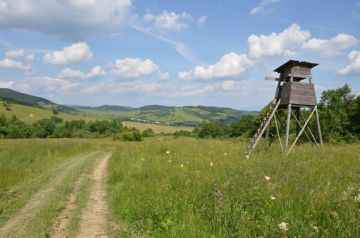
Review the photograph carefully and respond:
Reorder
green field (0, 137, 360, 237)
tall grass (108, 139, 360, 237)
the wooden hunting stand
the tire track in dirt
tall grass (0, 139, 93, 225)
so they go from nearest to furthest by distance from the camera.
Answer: tall grass (108, 139, 360, 237)
green field (0, 137, 360, 237)
the tire track in dirt
tall grass (0, 139, 93, 225)
the wooden hunting stand

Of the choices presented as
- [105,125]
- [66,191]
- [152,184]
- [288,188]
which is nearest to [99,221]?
[152,184]

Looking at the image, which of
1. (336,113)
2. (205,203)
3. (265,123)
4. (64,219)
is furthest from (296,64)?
(336,113)

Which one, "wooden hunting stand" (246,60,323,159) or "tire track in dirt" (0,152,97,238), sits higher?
"wooden hunting stand" (246,60,323,159)

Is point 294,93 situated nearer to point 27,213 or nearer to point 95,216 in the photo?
point 95,216

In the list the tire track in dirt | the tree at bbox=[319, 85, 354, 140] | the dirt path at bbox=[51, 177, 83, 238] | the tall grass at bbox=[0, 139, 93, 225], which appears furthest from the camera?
the tree at bbox=[319, 85, 354, 140]

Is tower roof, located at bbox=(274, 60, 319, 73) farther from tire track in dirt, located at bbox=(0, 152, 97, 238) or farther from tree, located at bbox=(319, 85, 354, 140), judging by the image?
tree, located at bbox=(319, 85, 354, 140)

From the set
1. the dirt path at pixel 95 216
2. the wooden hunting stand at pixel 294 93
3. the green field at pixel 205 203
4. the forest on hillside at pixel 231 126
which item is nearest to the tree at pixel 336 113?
the forest on hillside at pixel 231 126

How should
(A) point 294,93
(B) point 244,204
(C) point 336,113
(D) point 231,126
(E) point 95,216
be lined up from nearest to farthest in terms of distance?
(B) point 244,204, (E) point 95,216, (A) point 294,93, (C) point 336,113, (D) point 231,126

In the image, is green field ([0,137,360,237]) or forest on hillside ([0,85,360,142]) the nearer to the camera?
green field ([0,137,360,237])

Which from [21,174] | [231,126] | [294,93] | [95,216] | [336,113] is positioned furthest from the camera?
[231,126]

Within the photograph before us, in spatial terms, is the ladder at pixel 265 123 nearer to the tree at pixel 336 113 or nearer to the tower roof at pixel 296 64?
the tower roof at pixel 296 64

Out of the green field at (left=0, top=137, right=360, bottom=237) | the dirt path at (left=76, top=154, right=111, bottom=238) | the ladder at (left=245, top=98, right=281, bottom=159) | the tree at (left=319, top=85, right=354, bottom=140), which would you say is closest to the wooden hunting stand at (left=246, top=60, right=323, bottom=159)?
the ladder at (left=245, top=98, right=281, bottom=159)

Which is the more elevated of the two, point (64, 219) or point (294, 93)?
point (294, 93)

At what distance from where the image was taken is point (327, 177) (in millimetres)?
8406
